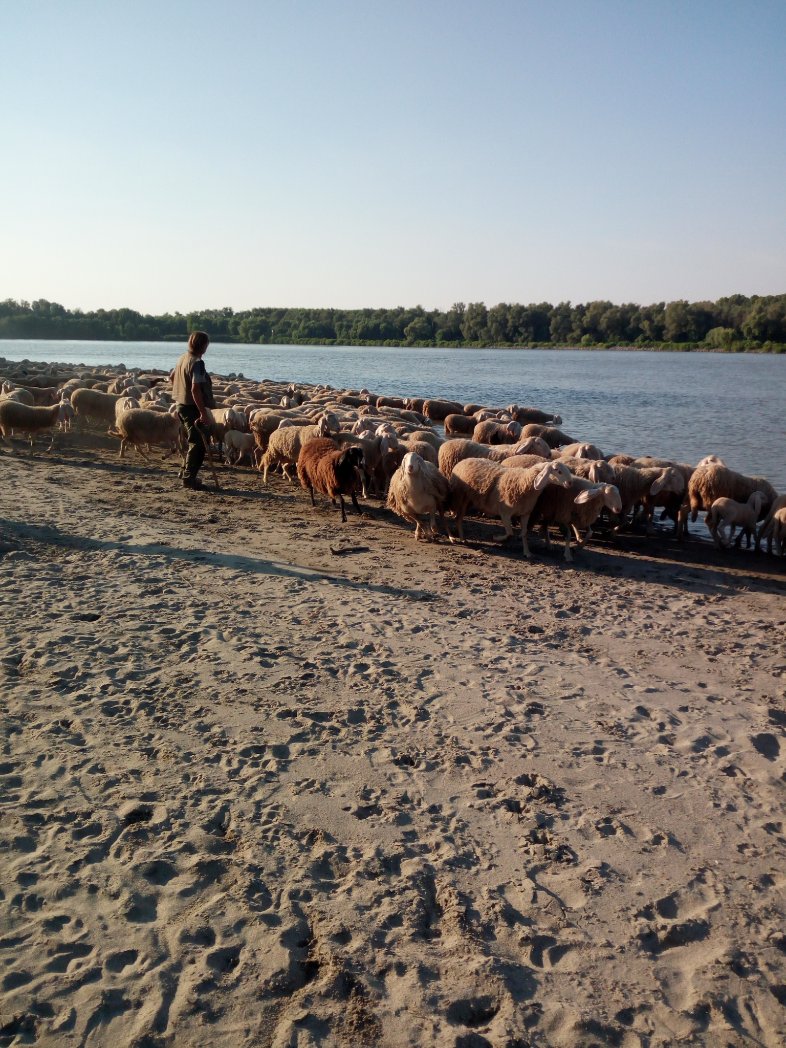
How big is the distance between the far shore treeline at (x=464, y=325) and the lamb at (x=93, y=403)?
96.3 metres

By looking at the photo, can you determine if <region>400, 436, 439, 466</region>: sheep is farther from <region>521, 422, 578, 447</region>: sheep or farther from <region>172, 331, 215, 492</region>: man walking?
<region>521, 422, 578, 447</region>: sheep

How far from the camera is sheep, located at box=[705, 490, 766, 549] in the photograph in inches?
448

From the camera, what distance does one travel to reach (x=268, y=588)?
7.88 metres

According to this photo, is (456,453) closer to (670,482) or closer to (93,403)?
(670,482)

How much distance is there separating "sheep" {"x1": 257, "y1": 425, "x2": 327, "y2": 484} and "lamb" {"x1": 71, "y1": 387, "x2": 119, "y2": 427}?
26.1 feet

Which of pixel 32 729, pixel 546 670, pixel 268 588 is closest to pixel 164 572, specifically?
pixel 268 588

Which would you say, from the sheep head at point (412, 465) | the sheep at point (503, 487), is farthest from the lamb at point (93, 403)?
the sheep at point (503, 487)

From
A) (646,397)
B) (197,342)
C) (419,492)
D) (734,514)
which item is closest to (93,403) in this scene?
(197,342)

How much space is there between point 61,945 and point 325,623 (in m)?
4.01

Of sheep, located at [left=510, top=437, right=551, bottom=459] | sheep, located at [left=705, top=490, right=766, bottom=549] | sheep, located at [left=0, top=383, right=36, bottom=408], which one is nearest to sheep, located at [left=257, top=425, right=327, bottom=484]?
sheep, located at [left=510, top=437, right=551, bottom=459]

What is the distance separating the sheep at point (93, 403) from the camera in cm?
2044

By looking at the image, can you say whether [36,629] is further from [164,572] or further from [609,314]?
[609,314]

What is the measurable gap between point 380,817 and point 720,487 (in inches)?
391

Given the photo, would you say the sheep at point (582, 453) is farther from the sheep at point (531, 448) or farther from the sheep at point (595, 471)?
the sheep at point (595, 471)
